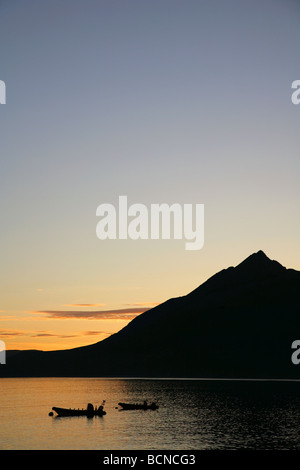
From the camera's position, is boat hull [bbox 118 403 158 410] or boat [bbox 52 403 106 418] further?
boat hull [bbox 118 403 158 410]

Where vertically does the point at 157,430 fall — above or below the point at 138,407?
above

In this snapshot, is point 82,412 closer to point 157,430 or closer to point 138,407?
point 138,407

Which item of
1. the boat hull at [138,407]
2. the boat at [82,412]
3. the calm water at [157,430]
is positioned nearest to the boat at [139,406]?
the boat hull at [138,407]

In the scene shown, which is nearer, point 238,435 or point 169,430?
point 238,435

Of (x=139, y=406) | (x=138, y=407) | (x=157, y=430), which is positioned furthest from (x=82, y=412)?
(x=157, y=430)

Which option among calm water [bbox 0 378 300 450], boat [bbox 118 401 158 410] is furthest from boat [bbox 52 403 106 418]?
boat [bbox 118 401 158 410]

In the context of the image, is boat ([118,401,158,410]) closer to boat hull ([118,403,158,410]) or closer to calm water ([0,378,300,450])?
boat hull ([118,403,158,410])

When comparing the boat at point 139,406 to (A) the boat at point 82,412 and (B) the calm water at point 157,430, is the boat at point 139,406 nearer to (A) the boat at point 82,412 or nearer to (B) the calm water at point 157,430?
(B) the calm water at point 157,430
